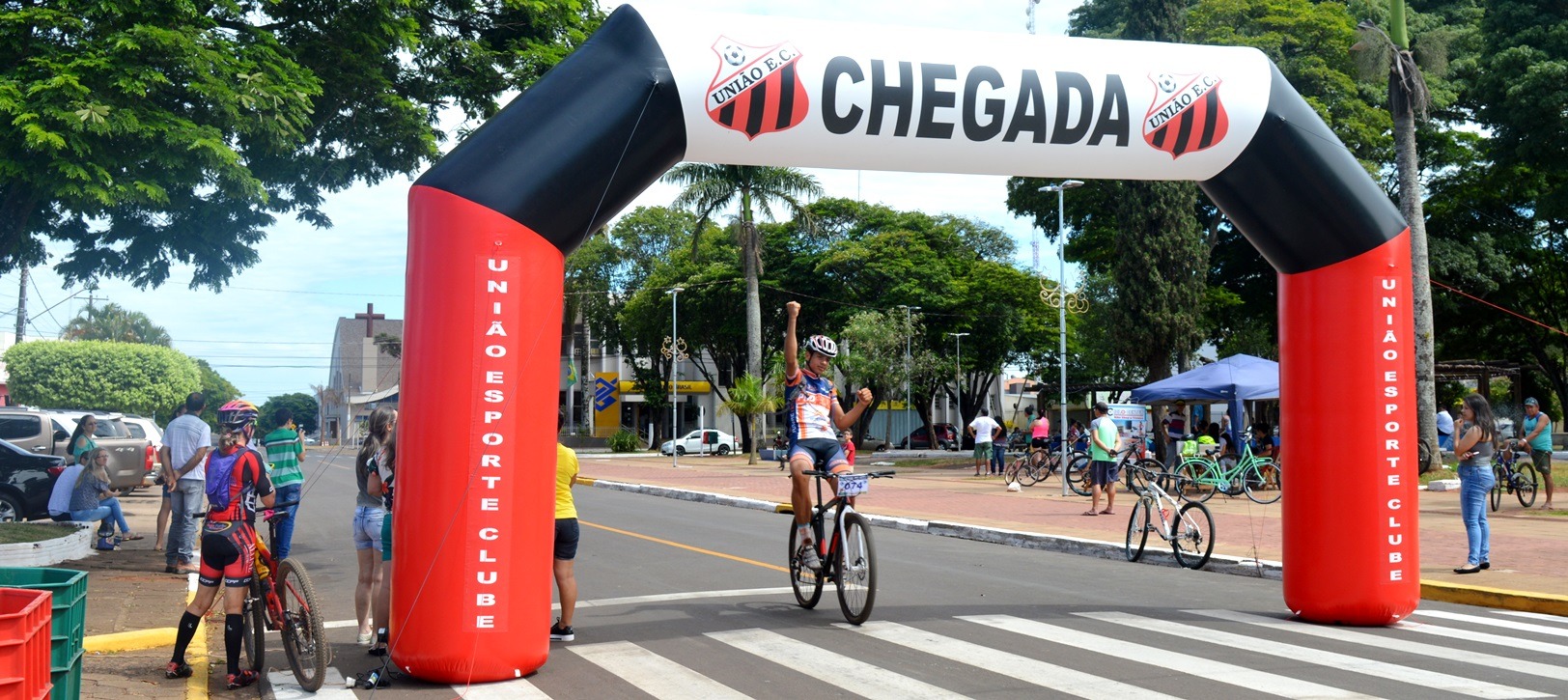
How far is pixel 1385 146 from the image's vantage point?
37281 mm

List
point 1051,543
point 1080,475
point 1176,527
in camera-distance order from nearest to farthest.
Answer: point 1176,527
point 1051,543
point 1080,475

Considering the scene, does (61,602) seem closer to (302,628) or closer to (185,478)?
(302,628)

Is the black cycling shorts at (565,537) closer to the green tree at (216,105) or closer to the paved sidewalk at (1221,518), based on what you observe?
the green tree at (216,105)

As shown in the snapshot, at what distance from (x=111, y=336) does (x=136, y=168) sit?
10859cm

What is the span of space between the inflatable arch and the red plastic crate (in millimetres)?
2493

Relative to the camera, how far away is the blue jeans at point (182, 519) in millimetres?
12016

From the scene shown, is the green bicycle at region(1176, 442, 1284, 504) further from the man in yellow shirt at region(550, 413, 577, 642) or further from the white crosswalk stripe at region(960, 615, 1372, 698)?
the man in yellow shirt at region(550, 413, 577, 642)

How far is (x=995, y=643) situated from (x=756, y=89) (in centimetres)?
388

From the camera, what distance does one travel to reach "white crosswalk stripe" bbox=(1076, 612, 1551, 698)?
639cm

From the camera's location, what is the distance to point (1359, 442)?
27.8ft

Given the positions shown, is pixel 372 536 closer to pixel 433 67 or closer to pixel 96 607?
pixel 96 607

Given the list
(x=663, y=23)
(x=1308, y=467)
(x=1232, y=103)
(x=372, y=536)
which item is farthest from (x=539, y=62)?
(x=1308, y=467)

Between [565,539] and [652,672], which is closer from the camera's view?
[652,672]

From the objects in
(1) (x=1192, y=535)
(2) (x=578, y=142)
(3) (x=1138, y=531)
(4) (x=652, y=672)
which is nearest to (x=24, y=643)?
(4) (x=652, y=672)
